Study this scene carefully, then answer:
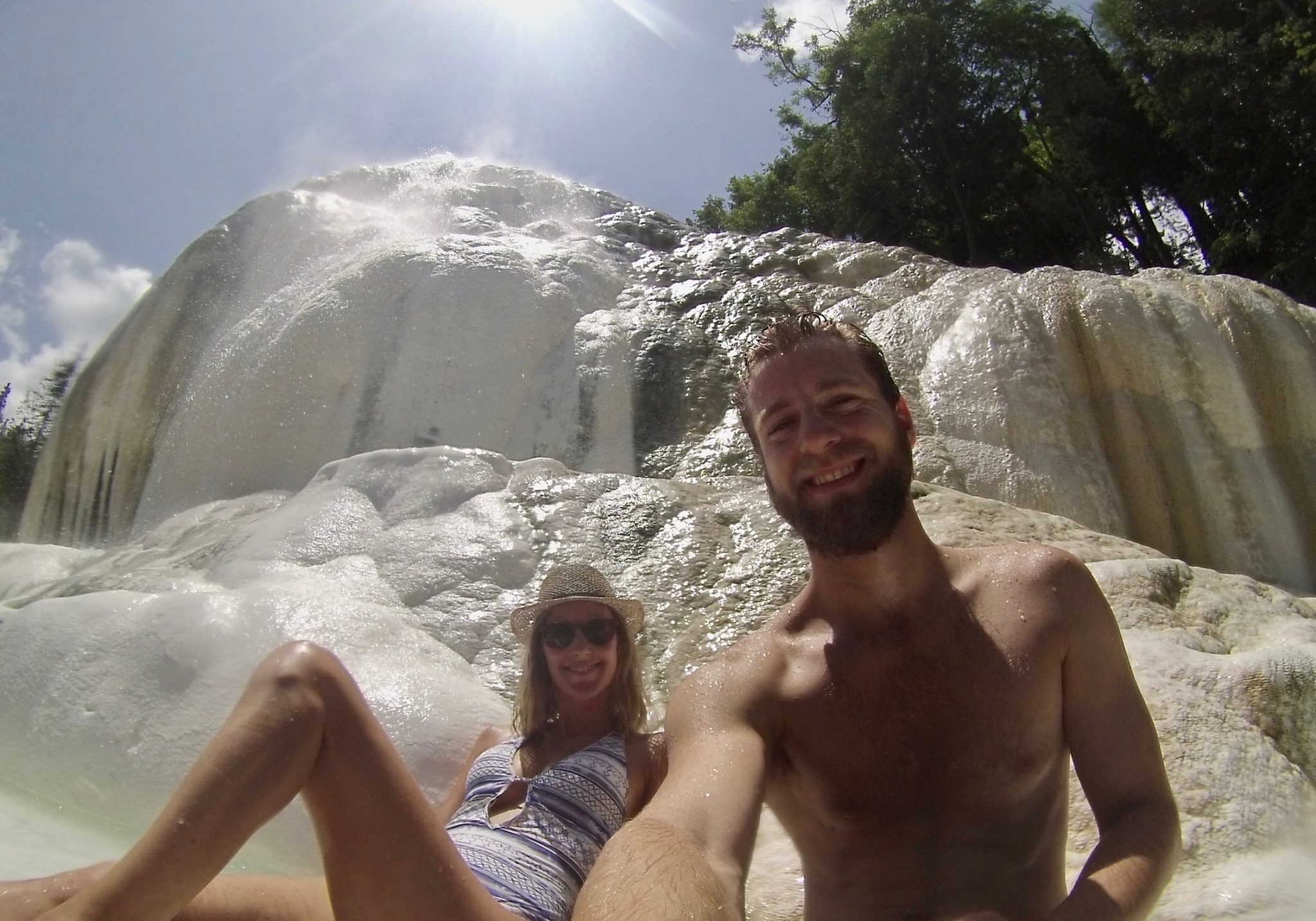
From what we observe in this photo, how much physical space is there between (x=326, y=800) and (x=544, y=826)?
0.53 m

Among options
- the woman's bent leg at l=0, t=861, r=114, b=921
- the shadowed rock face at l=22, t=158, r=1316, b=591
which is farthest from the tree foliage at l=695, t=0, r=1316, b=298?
the woman's bent leg at l=0, t=861, r=114, b=921

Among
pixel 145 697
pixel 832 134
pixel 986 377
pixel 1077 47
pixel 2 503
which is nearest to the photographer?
pixel 145 697

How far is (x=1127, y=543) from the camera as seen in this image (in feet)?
13.0

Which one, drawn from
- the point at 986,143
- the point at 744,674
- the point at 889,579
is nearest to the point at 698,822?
the point at 744,674

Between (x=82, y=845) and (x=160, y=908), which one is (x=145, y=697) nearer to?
(x=82, y=845)

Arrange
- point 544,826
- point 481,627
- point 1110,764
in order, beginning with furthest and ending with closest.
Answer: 1. point 481,627
2. point 544,826
3. point 1110,764

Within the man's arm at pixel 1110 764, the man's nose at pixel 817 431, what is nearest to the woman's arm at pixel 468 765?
the man's nose at pixel 817 431

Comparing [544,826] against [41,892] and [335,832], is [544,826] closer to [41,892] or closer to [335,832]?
[335,832]

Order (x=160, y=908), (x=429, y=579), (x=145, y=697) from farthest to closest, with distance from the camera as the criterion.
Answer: (x=429, y=579) → (x=145, y=697) → (x=160, y=908)

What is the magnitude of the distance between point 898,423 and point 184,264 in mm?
8135

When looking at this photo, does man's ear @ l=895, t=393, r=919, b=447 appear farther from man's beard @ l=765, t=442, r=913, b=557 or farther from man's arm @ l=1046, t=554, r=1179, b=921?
man's arm @ l=1046, t=554, r=1179, b=921

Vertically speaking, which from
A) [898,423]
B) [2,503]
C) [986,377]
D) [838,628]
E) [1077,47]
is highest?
[1077,47]

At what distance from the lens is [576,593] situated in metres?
2.51

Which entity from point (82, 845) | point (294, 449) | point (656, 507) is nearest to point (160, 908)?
point (82, 845)
